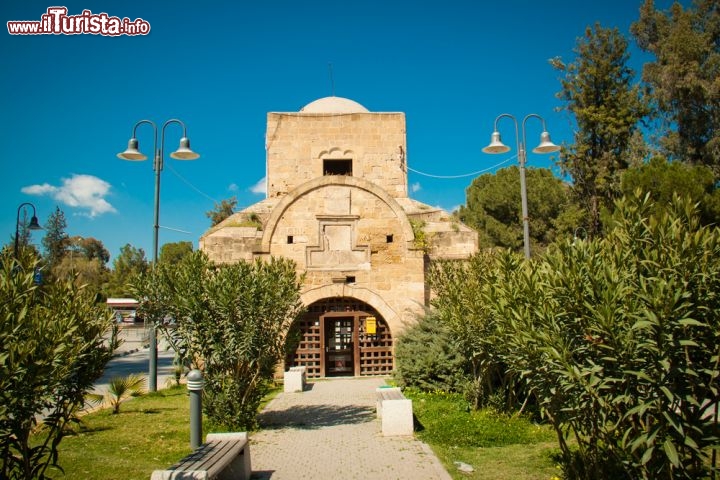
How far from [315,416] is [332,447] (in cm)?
217

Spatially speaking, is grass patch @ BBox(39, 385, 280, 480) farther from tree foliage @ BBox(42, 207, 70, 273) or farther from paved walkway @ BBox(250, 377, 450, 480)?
tree foliage @ BBox(42, 207, 70, 273)

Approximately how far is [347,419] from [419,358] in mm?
2680

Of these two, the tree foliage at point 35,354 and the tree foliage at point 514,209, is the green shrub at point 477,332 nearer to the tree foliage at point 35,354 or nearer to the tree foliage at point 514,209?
the tree foliage at point 35,354

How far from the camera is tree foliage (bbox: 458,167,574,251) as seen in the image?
2938 cm

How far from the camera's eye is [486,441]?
25.3 feet

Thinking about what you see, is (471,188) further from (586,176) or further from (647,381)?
(647,381)

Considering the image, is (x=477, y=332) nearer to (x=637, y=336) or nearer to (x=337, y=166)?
(x=637, y=336)

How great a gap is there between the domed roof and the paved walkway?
11937 mm

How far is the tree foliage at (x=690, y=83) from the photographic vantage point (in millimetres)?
20188

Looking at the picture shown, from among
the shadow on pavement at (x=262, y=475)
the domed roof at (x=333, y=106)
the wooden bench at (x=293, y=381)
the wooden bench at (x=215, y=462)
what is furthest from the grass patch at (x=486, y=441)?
the domed roof at (x=333, y=106)

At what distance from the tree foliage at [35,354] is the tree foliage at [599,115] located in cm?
2143

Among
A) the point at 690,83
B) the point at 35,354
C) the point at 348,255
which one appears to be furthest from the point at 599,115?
the point at 35,354

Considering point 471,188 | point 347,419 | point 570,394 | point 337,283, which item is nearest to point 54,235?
point 471,188

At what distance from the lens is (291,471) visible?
6.57 meters
